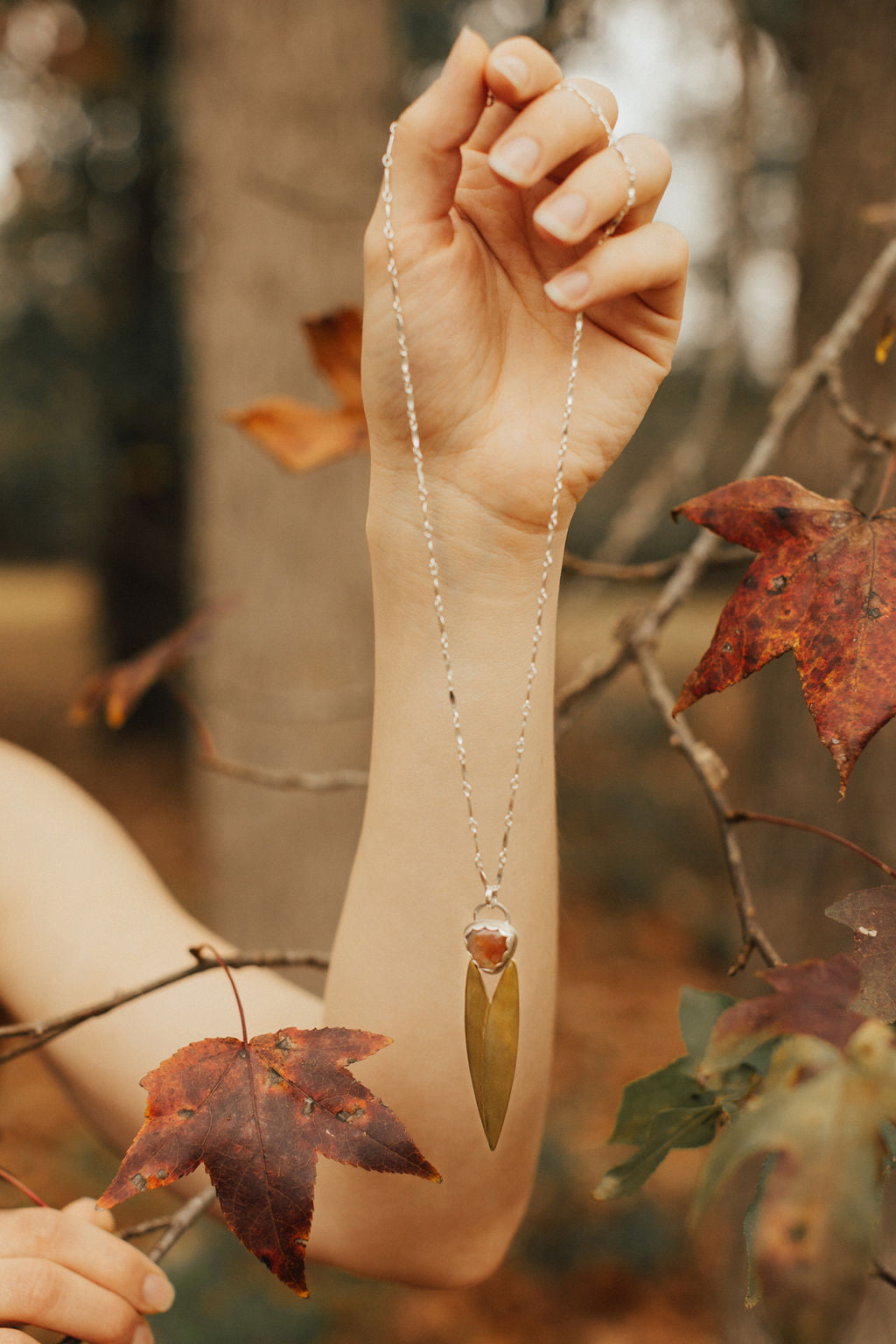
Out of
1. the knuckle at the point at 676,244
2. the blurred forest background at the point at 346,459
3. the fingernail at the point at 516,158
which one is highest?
the fingernail at the point at 516,158

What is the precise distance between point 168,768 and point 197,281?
4866 mm

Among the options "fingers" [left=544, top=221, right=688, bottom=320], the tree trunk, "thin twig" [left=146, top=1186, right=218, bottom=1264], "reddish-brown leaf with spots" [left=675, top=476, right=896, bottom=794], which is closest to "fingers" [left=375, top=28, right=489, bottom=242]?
"fingers" [left=544, top=221, right=688, bottom=320]

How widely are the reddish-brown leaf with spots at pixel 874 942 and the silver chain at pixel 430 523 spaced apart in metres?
0.26

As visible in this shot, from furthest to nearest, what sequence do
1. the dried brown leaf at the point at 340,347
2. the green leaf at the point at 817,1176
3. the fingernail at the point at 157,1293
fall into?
Result: the dried brown leaf at the point at 340,347 < the fingernail at the point at 157,1293 < the green leaf at the point at 817,1176

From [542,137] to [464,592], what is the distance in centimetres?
33

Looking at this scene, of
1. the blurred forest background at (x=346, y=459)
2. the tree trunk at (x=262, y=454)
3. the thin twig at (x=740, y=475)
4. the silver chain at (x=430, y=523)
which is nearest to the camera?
the silver chain at (x=430, y=523)

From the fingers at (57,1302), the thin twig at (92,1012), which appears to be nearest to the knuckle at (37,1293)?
the fingers at (57,1302)

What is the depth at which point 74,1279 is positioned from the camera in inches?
30.4

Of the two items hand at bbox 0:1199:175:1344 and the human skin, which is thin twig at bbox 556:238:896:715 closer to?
the human skin

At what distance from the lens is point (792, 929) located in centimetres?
202

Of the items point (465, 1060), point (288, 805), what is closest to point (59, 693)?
point (288, 805)

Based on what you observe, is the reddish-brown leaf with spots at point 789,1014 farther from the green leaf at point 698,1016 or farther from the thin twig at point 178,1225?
the thin twig at point 178,1225

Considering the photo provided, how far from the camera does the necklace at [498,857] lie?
66cm

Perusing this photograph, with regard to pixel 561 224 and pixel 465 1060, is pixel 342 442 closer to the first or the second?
pixel 561 224
